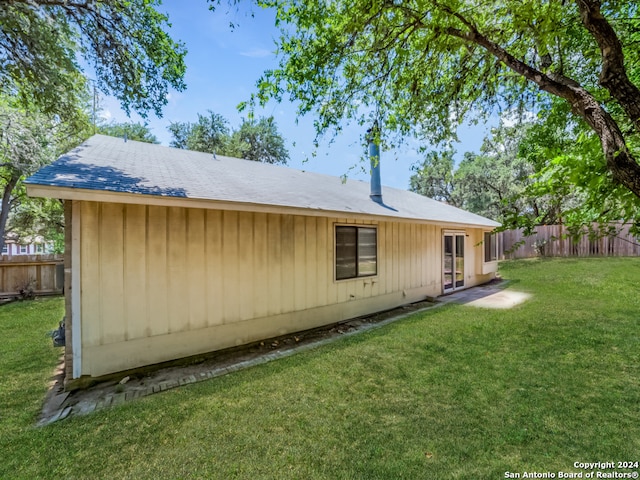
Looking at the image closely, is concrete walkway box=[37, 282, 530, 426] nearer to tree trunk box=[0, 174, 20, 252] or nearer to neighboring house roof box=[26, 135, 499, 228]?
neighboring house roof box=[26, 135, 499, 228]

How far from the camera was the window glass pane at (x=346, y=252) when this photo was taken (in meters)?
6.26

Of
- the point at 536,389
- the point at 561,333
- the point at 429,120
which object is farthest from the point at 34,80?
the point at 561,333

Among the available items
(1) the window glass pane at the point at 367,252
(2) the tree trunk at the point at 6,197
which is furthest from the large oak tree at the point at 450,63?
(2) the tree trunk at the point at 6,197

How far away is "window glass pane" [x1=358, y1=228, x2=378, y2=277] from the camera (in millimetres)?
6648

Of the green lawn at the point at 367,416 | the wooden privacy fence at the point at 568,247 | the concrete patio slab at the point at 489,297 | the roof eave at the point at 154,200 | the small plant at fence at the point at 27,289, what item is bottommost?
the green lawn at the point at 367,416

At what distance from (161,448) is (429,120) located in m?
5.72

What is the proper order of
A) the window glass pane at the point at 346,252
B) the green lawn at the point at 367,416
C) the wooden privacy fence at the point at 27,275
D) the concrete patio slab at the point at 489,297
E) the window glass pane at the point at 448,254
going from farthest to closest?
the window glass pane at the point at 448,254 < the wooden privacy fence at the point at 27,275 < the concrete patio slab at the point at 489,297 < the window glass pane at the point at 346,252 < the green lawn at the point at 367,416

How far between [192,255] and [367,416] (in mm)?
3175

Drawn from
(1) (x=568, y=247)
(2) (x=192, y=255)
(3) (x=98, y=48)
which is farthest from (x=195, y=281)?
(1) (x=568, y=247)

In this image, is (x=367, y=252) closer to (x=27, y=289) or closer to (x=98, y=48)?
(x=98, y=48)

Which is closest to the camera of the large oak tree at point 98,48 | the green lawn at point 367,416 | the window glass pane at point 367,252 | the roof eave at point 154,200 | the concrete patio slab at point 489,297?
the green lawn at point 367,416

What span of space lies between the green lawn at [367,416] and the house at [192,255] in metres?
0.97

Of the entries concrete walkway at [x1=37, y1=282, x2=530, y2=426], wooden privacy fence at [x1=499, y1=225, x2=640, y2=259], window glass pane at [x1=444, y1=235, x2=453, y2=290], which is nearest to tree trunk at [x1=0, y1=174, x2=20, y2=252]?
concrete walkway at [x1=37, y1=282, x2=530, y2=426]

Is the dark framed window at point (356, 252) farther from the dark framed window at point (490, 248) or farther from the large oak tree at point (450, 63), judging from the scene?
the dark framed window at point (490, 248)
